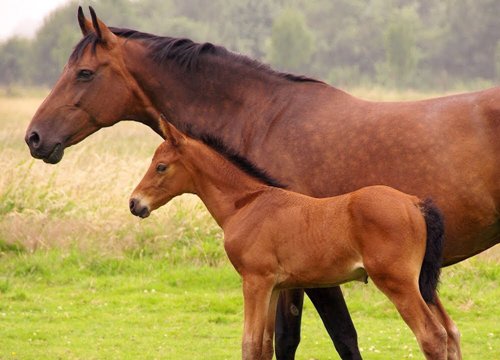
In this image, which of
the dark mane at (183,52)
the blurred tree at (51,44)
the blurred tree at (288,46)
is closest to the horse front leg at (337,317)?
the dark mane at (183,52)

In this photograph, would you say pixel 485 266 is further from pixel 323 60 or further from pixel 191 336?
pixel 323 60

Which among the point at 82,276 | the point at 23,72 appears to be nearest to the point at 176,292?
the point at 82,276

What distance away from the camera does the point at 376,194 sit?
17.9 ft

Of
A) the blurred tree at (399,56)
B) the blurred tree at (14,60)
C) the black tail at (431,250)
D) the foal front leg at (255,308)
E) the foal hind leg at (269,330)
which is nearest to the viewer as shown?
the black tail at (431,250)

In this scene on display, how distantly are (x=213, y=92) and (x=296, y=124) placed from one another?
2.13 ft

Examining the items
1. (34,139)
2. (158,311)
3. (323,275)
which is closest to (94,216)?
(158,311)

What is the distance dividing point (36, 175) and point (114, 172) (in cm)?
98

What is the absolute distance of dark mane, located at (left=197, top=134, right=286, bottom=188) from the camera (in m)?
6.04

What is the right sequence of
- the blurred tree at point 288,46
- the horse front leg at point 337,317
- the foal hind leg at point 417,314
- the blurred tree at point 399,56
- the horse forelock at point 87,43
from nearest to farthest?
the foal hind leg at point 417,314 < the horse front leg at point 337,317 < the horse forelock at point 87,43 < the blurred tree at point 399,56 < the blurred tree at point 288,46

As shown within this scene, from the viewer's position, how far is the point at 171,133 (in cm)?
598

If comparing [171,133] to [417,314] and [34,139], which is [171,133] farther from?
[417,314]

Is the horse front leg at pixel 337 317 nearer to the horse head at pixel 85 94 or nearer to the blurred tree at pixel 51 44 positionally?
the horse head at pixel 85 94

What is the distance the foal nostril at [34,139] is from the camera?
6.60 meters

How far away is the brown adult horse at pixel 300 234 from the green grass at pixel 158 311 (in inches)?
69.9
